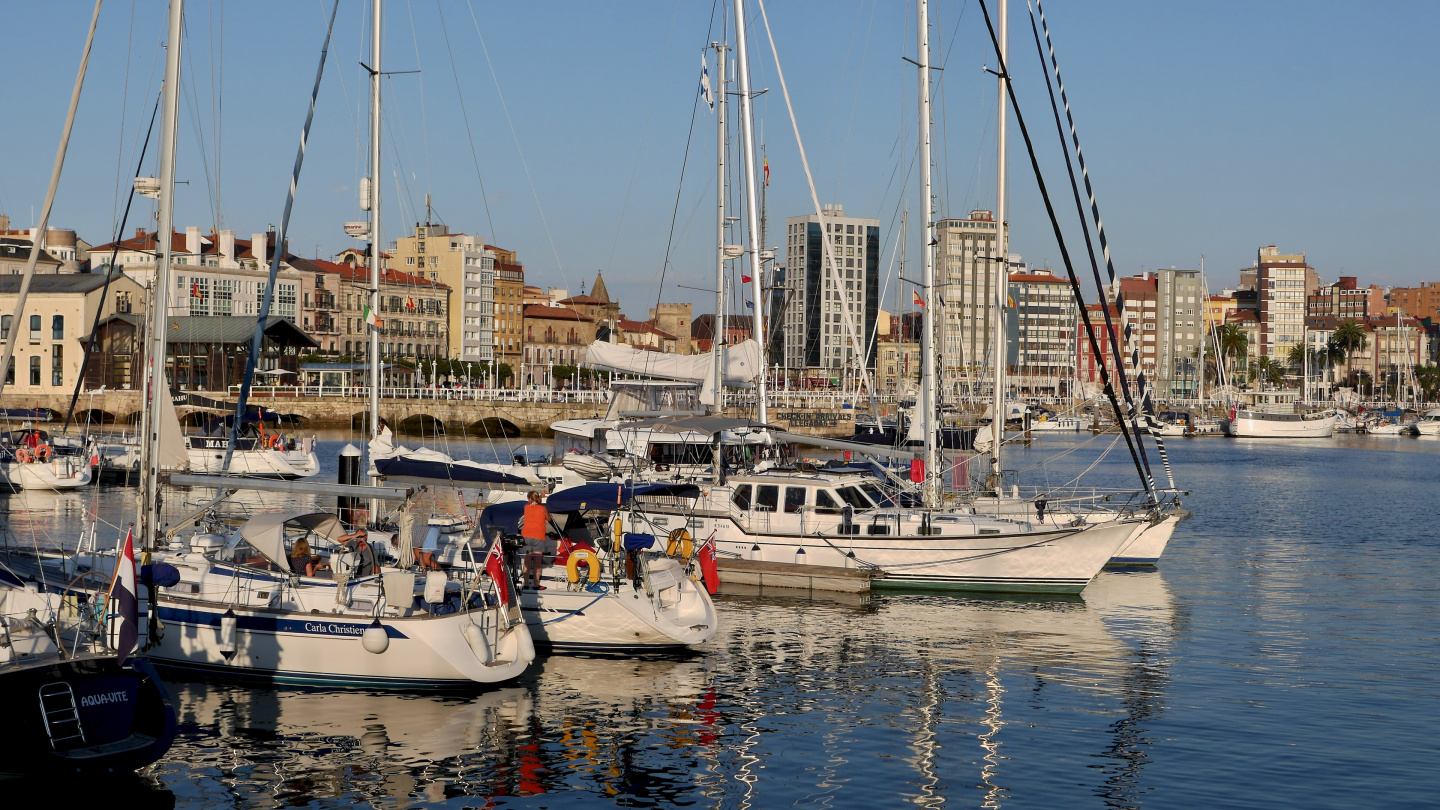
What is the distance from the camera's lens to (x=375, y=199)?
84.8ft

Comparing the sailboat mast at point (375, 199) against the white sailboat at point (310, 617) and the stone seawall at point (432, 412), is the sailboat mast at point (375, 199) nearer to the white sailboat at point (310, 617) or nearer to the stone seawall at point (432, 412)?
the white sailboat at point (310, 617)

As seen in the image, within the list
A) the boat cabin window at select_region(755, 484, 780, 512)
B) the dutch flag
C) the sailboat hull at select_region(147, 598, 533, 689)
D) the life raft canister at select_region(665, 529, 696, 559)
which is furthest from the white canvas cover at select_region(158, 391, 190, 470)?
the boat cabin window at select_region(755, 484, 780, 512)

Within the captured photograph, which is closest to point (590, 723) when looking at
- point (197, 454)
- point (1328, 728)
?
point (1328, 728)

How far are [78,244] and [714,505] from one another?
128m

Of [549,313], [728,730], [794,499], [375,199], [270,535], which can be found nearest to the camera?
[728,730]

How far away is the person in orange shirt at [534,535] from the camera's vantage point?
21516 mm

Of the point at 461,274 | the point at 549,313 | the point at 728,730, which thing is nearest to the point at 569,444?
the point at 728,730

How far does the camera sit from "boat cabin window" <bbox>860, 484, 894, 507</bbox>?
97.0 feet

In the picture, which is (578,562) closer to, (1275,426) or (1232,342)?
(1275,426)

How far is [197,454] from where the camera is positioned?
5219 centimetres

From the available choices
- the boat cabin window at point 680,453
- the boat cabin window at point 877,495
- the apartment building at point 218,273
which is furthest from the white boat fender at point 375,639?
the apartment building at point 218,273

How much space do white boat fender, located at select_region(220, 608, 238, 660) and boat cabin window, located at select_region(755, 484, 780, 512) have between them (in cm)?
1294

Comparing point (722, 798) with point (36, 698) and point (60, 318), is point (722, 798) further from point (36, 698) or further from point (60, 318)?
point (60, 318)

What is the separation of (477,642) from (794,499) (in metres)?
11.6
